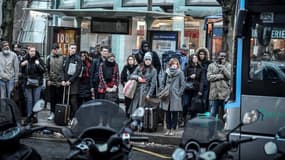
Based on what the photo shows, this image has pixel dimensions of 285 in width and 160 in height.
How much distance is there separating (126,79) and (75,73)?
1.16 meters

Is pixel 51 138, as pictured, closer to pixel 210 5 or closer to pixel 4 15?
pixel 4 15

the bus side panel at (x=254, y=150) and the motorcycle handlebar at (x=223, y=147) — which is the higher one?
the motorcycle handlebar at (x=223, y=147)

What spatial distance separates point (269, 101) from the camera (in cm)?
830

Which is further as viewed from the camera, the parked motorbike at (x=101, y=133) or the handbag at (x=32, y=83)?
the handbag at (x=32, y=83)

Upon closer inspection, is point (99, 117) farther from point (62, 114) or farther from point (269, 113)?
point (62, 114)

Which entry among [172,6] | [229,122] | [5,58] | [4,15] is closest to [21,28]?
[172,6]

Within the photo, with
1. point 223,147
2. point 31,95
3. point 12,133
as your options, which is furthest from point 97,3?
point 223,147

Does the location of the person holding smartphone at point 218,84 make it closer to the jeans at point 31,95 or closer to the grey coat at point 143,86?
the grey coat at point 143,86

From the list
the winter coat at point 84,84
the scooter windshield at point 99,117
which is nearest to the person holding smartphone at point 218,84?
the winter coat at point 84,84

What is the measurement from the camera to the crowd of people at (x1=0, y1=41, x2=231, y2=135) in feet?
42.7

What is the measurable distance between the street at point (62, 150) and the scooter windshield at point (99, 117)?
16.4ft

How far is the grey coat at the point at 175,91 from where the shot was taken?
12.8 m

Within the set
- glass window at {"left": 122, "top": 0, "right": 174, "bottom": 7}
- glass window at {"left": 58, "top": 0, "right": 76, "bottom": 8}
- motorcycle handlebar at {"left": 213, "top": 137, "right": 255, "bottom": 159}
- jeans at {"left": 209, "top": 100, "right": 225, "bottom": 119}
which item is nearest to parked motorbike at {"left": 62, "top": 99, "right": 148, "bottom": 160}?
motorcycle handlebar at {"left": 213, "top": 137, "right": 255, "bottom": 159}

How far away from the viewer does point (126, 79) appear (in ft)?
45.3
